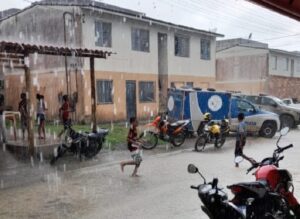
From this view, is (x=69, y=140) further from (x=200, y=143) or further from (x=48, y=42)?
(x=48, y=42)

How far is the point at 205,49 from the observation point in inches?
1124

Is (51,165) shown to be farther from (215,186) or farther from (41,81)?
(41,81)

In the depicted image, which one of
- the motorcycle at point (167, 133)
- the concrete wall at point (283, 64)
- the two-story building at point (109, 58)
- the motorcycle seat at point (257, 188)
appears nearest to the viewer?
the motorcycle seat at point (257, 188)

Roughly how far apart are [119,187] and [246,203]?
4218 mm

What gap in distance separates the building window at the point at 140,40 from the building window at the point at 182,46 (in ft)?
9.76

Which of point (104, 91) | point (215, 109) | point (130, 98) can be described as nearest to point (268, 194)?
point (215, 109)

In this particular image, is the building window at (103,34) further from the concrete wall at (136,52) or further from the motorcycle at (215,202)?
the motorcycle at (215,202)

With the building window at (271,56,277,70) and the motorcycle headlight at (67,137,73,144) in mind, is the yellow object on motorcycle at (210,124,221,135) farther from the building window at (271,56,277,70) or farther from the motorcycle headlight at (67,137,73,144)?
the building window at (271,56,277,70)

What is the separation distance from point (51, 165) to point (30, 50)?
3174 millimetres

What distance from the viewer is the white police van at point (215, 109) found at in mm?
15870

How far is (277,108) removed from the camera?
2036 centimetres

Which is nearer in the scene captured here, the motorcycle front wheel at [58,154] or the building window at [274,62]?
the motorcycle front wheel at [58,154]

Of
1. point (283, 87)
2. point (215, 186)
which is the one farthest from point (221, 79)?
point (215, 186)

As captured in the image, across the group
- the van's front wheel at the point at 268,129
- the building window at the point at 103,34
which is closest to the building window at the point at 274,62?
the building window at the point at 103,34
